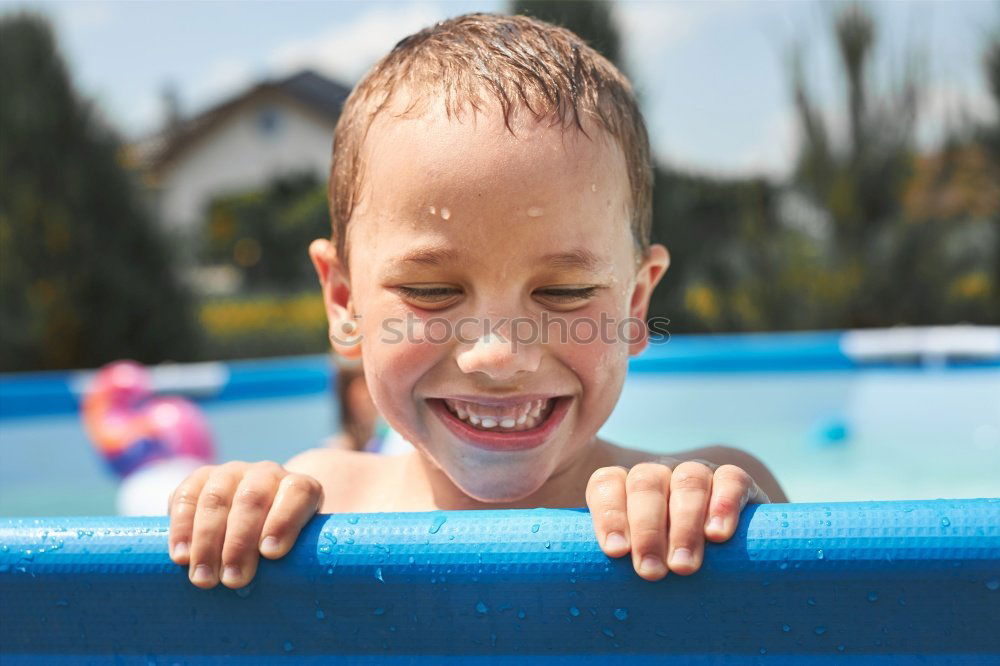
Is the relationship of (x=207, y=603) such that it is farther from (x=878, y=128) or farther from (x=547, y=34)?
(x=878, y=128)

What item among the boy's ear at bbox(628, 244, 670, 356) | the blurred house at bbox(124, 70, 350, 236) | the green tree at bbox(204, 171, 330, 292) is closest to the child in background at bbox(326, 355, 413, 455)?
the boy's ear at bbox(628, 244, 670, 356)

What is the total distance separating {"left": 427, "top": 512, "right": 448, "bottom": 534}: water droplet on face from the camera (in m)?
1.15

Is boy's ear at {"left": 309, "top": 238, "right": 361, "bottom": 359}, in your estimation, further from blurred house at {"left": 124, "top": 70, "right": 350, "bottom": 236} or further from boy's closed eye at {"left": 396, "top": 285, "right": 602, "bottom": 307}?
blurred house at {"left": 124, "top": 70, "right": 350, "bottom": 236}

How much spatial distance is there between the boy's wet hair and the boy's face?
49 mm

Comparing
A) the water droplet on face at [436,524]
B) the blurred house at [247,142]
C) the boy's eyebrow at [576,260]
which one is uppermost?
the boy's eyebrow at [576,260]

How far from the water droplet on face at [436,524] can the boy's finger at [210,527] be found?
30 centimetres

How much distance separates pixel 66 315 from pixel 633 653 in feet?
34.7

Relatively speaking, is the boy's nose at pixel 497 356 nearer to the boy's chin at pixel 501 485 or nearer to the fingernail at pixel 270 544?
the boy's chin at pixel 501 485

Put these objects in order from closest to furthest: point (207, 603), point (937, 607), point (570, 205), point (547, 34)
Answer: point (937, 607)
point (207, 603)
point (570, 205)
point (547, 34)

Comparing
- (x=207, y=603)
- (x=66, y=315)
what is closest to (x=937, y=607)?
(x=207, y=603)

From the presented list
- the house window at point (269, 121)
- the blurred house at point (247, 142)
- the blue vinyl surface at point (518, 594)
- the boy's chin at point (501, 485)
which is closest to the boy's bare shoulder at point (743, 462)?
the boy's chin at point (501, 485)

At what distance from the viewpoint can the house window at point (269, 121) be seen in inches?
1624

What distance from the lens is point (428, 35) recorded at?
1.87 metres

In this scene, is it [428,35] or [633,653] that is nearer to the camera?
[633,653]
